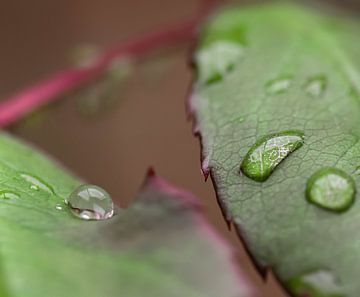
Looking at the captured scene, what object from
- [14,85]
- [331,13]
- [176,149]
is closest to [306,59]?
[331,13]

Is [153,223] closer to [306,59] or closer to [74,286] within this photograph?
[74,286]

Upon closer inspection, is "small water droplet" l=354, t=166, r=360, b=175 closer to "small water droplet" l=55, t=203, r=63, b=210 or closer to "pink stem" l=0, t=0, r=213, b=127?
"small water droplet" l=55, t=203, r=63, b=210

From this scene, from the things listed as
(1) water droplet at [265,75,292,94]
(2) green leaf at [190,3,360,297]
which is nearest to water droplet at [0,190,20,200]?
(2) green leaf at [190,3,360,297]

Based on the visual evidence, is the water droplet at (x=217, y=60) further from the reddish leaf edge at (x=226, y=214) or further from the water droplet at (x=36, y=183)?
the water droplet at (x=36, y=183)

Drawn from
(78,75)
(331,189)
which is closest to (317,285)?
(331,189)

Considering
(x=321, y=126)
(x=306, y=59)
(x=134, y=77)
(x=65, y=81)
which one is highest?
(x=134, y=77)

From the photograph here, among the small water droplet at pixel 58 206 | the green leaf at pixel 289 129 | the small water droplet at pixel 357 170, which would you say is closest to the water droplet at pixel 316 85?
the green leaf at pixel 289 129
